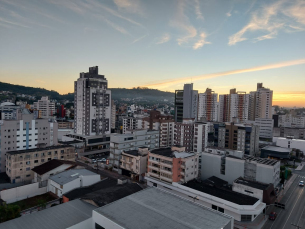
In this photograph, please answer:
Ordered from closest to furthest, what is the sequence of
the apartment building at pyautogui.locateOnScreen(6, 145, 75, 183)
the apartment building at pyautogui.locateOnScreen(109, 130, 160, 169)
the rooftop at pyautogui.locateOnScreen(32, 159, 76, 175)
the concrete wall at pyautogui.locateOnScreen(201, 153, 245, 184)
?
1. the rooftop at pyautogui.locateOnScreen(32, 159, 76, 175)
2. the apartment building at pyautogui.locateOnScreen(6, 145, 75, 183)
3. the concrete wall at pyautogui.locateOnScreen(201, 153, 245, 184)
4. the apartment building at pyautogui.locateOnScreen(109, 130, 160, 169)

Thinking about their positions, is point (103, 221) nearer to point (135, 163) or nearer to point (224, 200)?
point (224, 200)

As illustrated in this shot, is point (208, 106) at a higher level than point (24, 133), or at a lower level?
higher

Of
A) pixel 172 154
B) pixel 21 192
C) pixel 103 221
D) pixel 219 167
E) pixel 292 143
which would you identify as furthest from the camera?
pixel 292 143

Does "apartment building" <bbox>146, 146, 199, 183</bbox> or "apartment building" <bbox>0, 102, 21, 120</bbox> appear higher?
"apartment building" <bbox>0, 102, 21, 120</bbox>

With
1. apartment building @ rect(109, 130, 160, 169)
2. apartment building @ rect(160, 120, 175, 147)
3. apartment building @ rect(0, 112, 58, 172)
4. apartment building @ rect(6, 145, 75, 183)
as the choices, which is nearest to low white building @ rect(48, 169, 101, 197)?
apartment building @ rect(6, 145, 75, 183)

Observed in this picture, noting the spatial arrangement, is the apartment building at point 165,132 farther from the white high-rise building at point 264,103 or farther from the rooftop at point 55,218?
the white high-rise building at point 264,103

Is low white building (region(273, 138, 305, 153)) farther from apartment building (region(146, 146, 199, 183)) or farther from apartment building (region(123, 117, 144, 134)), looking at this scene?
apartment building (region(146, 146, 199, 183))

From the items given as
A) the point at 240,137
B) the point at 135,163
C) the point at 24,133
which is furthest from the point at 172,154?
the point at 24,133
